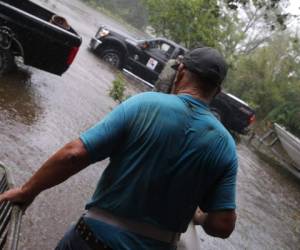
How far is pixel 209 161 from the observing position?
2.31 meters

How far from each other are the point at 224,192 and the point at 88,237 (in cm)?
68

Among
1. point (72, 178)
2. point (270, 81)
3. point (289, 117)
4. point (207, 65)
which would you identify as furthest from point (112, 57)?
point (207, 65)

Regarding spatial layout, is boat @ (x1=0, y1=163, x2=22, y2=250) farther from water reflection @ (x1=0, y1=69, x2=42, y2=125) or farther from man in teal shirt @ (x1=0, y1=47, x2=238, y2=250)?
water reflection @ (x1=0, y1=69, x2=42, y2=125)

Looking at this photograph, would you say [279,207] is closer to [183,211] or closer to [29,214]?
[29,214]

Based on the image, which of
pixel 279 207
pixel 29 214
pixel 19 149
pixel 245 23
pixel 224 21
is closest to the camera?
pixel 29 214

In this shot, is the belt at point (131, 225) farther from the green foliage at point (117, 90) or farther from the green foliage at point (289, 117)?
the green foliage at point (289, 117)

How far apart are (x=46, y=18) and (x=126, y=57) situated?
6.24 m

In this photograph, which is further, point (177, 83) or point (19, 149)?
point (19, 149)

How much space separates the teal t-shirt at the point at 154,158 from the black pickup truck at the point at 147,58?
15265 millimetres

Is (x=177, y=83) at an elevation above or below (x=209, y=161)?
above

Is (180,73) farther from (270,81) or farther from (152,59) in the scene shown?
(270,81)

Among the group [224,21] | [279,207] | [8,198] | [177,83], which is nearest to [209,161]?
[177,83]

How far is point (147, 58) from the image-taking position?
57.8ft

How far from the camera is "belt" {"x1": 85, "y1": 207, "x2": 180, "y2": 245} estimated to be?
7.41ft
